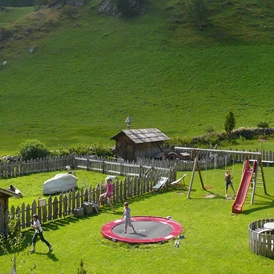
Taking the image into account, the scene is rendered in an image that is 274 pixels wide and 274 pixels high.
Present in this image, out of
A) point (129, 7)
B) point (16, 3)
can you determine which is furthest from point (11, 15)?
point (129, 7)

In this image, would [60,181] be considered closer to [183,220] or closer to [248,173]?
[183,220]

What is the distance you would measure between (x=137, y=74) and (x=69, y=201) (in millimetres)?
63196

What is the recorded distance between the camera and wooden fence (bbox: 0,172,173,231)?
58.6ft

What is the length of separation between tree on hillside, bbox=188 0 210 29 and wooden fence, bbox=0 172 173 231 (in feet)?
269

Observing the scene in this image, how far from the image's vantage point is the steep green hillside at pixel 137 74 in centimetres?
6228

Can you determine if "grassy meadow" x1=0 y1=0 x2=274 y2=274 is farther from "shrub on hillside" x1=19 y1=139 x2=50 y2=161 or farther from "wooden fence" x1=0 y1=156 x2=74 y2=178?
"shrub on hillside" x1=19 y1=139 x2=50 y2=161

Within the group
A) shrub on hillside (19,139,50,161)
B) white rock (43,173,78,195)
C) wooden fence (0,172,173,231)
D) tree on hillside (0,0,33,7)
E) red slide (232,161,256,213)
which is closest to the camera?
wooden fence (0,172,173,231)

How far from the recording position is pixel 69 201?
65.0 ft

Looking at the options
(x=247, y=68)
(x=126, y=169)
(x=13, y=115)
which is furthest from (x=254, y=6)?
(x=126, y=169)

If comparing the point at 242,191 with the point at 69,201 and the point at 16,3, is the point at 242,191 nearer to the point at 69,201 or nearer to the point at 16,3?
the point at 69,201

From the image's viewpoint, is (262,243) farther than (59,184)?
No

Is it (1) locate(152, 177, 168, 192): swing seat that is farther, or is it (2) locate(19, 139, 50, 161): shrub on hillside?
(2) locate(19, 139, 50, 161): shrub on hillside

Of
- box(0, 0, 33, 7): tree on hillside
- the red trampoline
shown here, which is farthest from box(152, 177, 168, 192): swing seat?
box(0, 0, 33, 7): tree on hillside

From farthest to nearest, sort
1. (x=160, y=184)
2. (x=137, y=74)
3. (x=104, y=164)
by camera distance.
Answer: (x=137, y=74), (x=104, y=164), (x=160, y=184)
